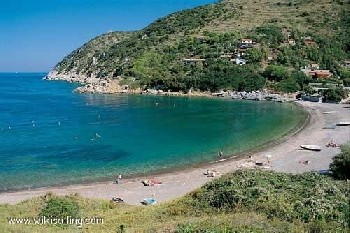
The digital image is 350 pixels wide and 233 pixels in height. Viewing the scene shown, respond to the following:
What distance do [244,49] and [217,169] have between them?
3055 inches

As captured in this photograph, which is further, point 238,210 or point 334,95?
point 334,95

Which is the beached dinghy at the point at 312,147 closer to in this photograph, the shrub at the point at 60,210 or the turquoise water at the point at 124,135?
the turquoise water at the point at 124,135

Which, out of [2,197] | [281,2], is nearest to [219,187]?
[2,197]

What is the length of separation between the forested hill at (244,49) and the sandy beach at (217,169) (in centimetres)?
4678

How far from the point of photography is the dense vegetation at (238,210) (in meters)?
12.9

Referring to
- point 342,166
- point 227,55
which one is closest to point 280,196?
point 342,166

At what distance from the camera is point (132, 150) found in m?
43.7

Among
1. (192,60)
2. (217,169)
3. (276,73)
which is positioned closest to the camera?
(217,169)

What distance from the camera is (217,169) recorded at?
116 ft

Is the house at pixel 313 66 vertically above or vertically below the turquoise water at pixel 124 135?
above

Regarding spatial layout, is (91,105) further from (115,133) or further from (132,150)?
(132,150)

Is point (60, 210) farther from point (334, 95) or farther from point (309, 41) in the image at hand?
point (309, 41)

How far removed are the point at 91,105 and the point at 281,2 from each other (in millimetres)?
80569

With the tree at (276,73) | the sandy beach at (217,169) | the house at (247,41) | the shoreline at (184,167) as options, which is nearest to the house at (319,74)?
the tree at (276,73)
